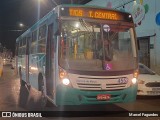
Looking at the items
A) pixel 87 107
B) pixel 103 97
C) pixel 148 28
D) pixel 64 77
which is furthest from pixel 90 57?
pixel 148 28

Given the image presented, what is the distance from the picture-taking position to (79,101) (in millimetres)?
9734

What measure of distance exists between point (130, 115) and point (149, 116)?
549 millimetres

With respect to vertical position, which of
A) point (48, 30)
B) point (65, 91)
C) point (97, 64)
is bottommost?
point (65, 91)

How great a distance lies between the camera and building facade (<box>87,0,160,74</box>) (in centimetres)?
2212

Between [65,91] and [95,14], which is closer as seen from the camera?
[65,91]

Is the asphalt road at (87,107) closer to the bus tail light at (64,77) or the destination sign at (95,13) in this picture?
the bus tail light at (64,77)

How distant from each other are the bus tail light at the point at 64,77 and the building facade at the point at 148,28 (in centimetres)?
1325

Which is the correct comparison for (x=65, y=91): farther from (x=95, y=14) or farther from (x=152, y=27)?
(x=152, y=27)

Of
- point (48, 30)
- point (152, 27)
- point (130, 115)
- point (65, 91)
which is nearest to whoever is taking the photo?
point (65, 91)

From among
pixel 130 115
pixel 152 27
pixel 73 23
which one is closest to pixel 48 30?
pixel 73 23

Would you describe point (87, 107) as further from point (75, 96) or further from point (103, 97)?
point (75, 96)

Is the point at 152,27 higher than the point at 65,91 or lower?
higher

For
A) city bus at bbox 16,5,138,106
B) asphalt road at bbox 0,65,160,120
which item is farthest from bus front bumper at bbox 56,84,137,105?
asphalt road at bbox 0,65,160,120

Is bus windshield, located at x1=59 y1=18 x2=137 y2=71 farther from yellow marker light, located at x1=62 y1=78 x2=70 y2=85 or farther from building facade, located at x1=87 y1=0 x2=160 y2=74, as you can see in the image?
building facade, located at x1=87 y1=0 x2=160 y2=74
